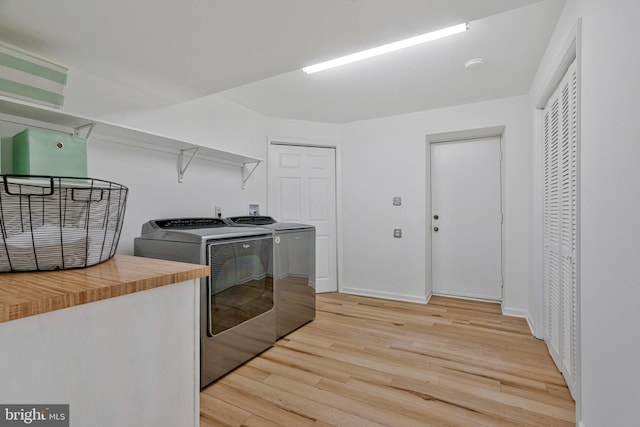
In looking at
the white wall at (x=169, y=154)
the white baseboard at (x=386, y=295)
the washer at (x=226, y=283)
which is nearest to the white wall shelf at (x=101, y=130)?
the white wall at (x=169, y=154)

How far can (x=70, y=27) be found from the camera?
1464 mm

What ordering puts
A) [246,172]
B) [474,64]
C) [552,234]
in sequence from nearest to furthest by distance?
[552,234] < [474,64] < [246,172]

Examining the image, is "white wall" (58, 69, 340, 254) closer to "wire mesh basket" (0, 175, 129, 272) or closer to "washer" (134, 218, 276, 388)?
"washer" (134, 218, 276, 388)

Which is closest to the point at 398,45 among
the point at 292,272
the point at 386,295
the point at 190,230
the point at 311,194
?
the point at 190,230

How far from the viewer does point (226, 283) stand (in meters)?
1.97

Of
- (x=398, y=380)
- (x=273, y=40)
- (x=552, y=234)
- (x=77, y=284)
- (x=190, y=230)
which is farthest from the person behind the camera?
(x=552, y=234)

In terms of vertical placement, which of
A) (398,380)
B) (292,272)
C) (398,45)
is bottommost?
(398,380)

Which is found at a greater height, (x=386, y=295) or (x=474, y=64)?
(x=474, y=64)

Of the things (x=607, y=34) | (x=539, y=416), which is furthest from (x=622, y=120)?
(x=539, y=416)

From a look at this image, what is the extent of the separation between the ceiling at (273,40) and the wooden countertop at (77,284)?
1114mm

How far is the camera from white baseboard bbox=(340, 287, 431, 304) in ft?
11.6

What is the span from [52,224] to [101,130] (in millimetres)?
1172

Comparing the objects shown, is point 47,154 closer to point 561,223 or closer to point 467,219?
point 561,223

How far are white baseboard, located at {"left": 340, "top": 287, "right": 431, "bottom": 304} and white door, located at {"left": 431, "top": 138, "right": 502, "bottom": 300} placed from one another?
1.48 feet
